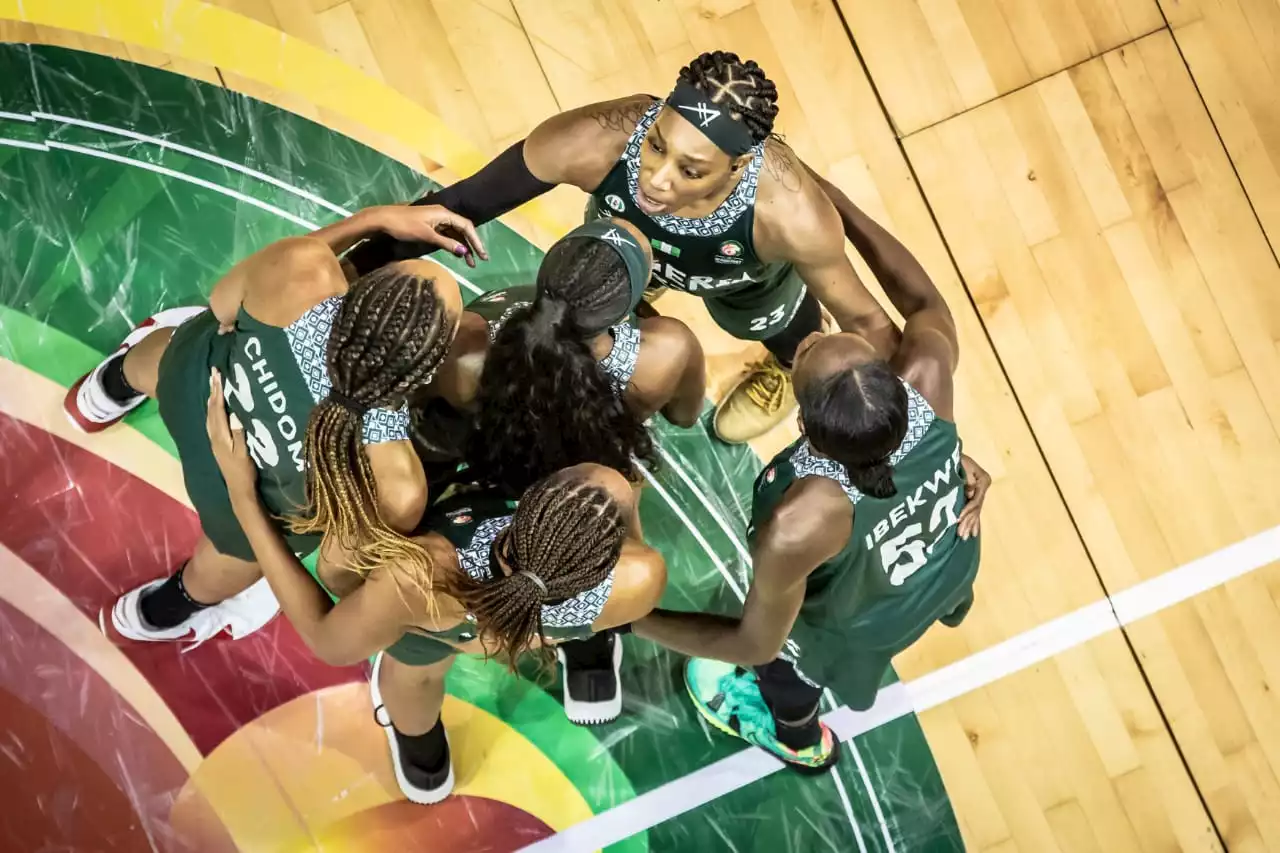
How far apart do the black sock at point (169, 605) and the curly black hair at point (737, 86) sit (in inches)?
76.6

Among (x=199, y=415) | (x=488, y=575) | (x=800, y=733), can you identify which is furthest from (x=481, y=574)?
(x=800, y=733)

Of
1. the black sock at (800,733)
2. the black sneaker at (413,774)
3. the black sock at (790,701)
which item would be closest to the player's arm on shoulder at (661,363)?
the black sock at (790,701)

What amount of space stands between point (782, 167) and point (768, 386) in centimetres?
102

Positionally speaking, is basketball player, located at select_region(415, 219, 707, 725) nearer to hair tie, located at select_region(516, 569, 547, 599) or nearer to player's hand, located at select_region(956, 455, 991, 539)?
hair tie, located at select_region(516, 569, 547, 599)

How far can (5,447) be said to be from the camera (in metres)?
3.13

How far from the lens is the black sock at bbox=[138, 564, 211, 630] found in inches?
117

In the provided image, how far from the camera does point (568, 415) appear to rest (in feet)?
6.73

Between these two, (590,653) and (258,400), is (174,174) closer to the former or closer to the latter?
(258,400)

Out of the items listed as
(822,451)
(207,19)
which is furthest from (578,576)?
(207,19)

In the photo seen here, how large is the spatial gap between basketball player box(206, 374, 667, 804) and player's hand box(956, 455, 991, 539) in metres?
0.72

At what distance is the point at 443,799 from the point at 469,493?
1328 mm

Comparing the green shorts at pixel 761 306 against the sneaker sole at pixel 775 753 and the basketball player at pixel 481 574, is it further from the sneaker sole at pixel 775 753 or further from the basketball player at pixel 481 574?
the sneaker sole at pixel 775 753

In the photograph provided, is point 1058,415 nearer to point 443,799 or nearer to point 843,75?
point 843,75

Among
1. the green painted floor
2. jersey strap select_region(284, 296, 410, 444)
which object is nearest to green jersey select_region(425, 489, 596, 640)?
jersey strap select_region(284, 296, 410, 444)
